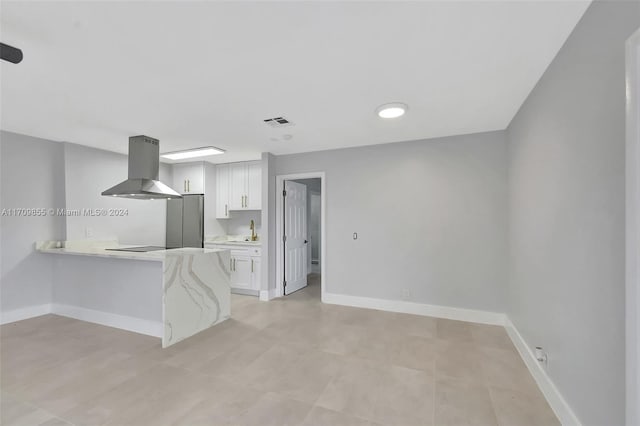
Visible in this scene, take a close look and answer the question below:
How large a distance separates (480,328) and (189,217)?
5136 millimetres

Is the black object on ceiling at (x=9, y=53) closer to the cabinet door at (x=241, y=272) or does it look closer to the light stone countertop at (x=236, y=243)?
the light stone countertop at (x=236, y=243)

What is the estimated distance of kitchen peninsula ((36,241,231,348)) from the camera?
306 cm

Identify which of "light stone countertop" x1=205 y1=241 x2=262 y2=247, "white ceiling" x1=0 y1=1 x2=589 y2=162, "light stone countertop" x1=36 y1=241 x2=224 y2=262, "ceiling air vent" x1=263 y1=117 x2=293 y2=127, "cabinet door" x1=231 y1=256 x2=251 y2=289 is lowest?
"cabinet door" x1=231 y1=256 x2=251 y2=289

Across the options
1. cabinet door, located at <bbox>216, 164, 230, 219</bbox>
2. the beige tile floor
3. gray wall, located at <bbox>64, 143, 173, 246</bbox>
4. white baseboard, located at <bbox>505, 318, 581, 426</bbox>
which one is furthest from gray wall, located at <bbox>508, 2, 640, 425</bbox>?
gray wall, located at <bbox>64, 143, 173, 246</bbox>

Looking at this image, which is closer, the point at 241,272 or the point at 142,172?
the point at 142,172

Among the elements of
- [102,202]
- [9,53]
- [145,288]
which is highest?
[9,53]

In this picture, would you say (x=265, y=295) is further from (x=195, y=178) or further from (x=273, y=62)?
(x=273, y=62)

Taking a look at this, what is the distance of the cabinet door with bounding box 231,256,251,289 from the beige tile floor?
1402 millimetres

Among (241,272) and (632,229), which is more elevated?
(632,229)

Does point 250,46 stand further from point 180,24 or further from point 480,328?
point 480,328

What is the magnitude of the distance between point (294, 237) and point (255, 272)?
933 millimetres

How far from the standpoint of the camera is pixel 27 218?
380 centimetres

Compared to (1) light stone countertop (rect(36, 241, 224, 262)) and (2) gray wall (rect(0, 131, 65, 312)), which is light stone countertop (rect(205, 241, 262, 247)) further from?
(2) gray wall (rect(0, 131, 65, 312))

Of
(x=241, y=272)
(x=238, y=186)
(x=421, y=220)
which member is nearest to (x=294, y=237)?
(x=241, y=272)
